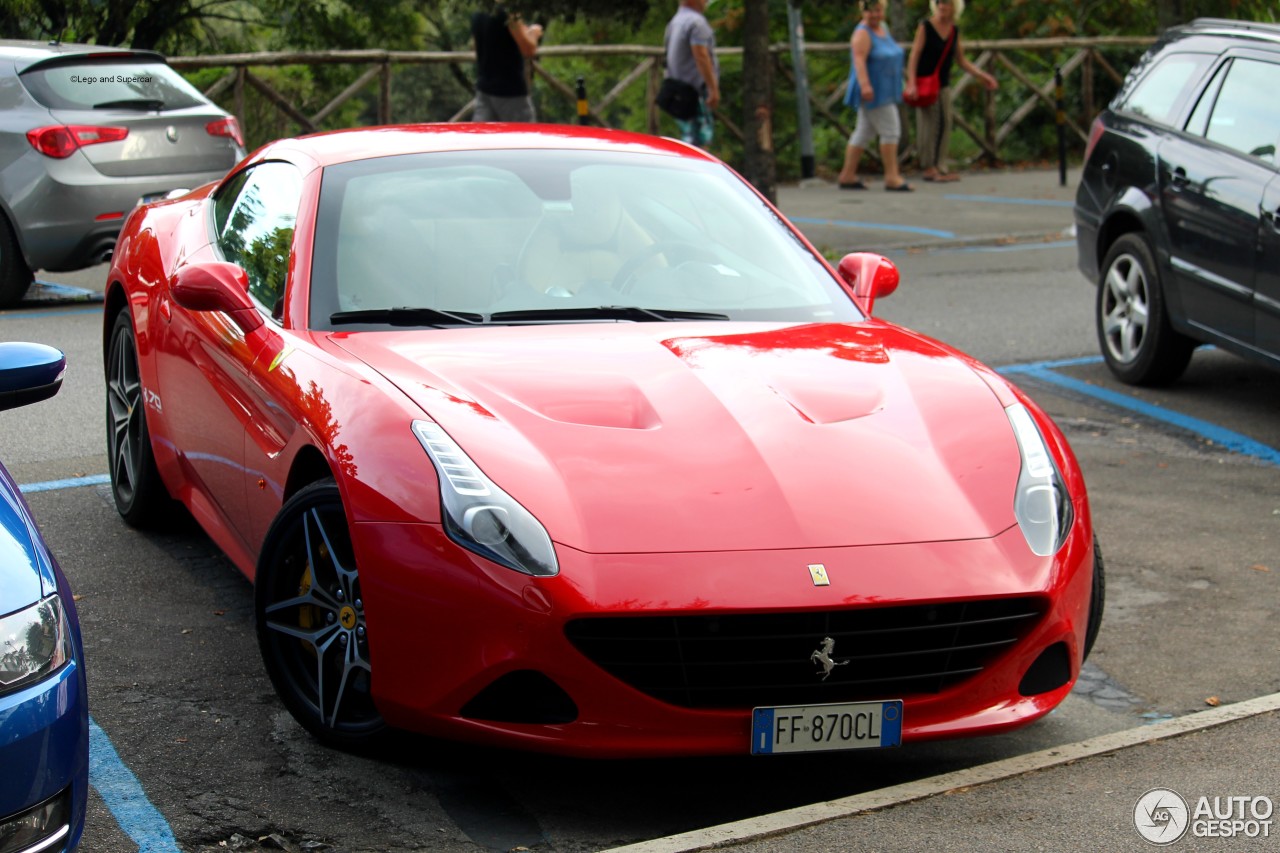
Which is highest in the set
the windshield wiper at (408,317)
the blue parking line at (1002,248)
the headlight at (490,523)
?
the windshield wiper at (408,317)

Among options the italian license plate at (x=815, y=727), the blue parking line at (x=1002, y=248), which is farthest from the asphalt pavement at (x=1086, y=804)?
the blue parking line at (x=1002, y=248)

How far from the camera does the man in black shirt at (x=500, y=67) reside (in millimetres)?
14484

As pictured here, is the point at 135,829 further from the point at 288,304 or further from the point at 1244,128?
the point at 1244,128

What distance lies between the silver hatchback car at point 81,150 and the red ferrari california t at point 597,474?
5.51 m

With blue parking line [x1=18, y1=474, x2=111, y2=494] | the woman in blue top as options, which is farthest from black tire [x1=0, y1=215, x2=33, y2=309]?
the woman in blue top

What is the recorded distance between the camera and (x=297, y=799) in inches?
149

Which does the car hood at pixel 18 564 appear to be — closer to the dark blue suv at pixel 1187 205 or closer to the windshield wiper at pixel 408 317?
the windshield wiper at pixel 408 317

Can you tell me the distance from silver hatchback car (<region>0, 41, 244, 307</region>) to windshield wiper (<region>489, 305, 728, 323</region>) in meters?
6.52

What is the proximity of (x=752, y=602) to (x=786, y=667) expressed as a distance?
0.18 m

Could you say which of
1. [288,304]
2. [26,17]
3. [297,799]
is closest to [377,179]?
[288,304]

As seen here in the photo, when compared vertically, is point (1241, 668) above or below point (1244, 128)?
below

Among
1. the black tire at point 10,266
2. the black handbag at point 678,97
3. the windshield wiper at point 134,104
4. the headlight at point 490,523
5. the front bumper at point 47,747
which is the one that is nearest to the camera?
the front bumper at point 47,747

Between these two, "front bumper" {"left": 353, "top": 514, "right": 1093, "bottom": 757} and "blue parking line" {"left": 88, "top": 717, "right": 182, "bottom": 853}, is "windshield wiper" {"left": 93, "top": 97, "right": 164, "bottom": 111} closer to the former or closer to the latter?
"blue parking line" {"left": 88, "top": 717, "right": 182, "bottom": 853}

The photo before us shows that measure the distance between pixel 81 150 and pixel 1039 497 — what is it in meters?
8.09
